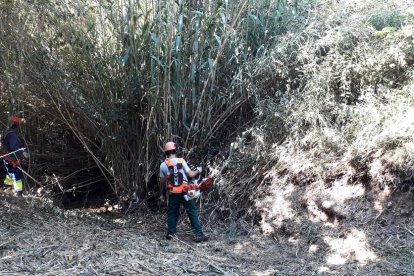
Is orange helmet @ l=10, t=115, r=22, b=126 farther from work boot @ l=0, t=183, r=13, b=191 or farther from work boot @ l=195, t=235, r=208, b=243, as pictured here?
work boot @ l=195, t=235, r=208, b=243

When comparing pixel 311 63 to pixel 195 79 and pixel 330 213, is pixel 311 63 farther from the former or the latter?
pixel 330 213

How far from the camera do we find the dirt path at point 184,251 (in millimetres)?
4223

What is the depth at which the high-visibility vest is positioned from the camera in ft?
17.5

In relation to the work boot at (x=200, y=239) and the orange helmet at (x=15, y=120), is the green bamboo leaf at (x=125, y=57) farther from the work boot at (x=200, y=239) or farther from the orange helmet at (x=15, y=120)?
the work boot at (x=200, y=239)

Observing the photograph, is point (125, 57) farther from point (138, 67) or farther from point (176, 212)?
point (176, 212)

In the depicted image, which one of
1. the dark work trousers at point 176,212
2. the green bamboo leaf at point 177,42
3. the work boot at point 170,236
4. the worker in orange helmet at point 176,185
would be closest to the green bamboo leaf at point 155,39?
the green bamboo leaf at point 177,42

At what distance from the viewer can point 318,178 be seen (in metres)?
5.36

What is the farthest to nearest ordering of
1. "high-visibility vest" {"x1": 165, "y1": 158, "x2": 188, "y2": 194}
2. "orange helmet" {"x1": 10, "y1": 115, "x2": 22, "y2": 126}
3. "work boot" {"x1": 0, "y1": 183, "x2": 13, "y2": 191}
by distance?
1. "work boot" {"x1": 0, "y1": 183, "x2": 13, "y2": 191}
2. "orange helmet" {"x1": 10, "y1": 115, "x2": 22, "y2": 126}
3. "high-visibility vest" {"x1": 165, "y1": 158, "x2": 188, "y2": 194}

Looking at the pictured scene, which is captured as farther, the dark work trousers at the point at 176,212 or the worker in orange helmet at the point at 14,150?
the worker in orange helmet at the point at 14,150

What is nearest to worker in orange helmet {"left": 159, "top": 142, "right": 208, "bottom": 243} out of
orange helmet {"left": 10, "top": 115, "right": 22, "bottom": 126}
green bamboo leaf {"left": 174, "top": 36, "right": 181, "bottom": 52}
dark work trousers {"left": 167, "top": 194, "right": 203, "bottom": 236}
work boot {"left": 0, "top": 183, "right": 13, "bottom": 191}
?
dark work trousers {"left": 167, "top": 194, "right": 203, "bottom": 236}

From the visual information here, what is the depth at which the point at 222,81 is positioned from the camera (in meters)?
6.38

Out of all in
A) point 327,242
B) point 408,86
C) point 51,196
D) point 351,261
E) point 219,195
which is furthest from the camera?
point 51,196

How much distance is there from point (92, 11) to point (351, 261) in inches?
167

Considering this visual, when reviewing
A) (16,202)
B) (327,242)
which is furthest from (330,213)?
(16,202)
